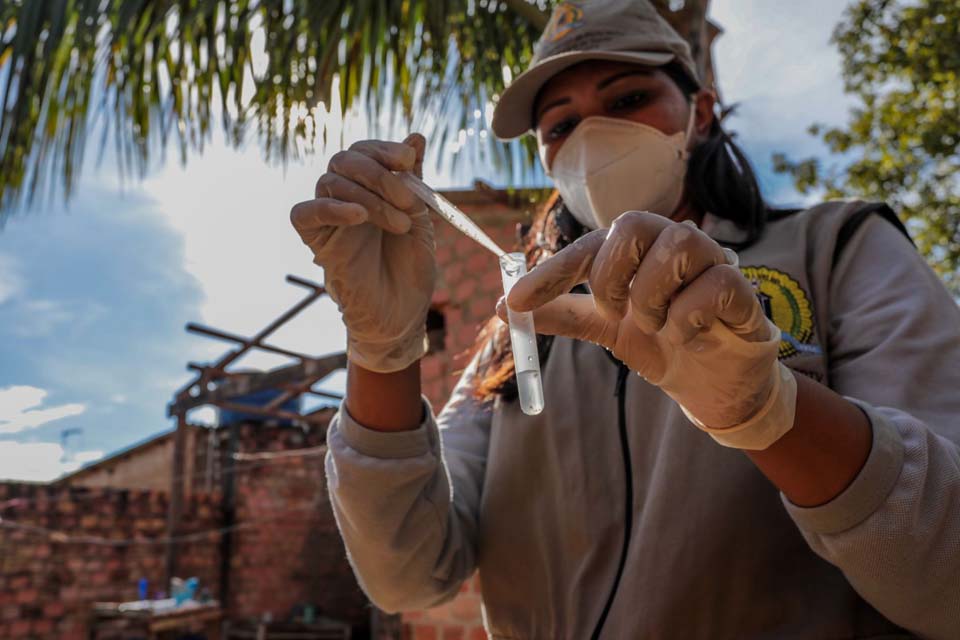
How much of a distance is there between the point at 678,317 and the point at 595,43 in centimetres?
90

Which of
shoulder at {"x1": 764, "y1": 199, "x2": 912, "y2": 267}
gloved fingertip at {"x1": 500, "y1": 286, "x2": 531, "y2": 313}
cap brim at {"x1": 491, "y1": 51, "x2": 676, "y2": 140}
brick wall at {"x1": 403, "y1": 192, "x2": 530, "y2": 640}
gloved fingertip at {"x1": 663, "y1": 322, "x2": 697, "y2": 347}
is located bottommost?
gloved fingertip at {"x1": 663, "y1": 322, "x2": 697, "y2": 347}

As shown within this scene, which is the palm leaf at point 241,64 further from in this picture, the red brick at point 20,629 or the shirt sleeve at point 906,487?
the red brick at point 20,629

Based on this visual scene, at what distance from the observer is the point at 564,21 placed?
1558mm

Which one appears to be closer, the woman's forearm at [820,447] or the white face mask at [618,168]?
the woman's forearm at [820,447]

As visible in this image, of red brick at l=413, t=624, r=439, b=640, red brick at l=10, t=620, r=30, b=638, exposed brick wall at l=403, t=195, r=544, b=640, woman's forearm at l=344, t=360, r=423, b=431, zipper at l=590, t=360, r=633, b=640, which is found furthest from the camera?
red brick at l=10, t=620, r=30, b=638

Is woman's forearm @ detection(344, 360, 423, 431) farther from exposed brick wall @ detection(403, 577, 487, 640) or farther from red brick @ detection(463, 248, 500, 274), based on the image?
red brick @ detection(463, 248, 500, 274)

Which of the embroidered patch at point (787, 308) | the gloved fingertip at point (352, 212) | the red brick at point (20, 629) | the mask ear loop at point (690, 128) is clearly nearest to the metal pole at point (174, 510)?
the red brick at point (20, 629)

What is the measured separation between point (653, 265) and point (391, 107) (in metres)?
2.77

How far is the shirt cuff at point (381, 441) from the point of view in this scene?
1.28 meters

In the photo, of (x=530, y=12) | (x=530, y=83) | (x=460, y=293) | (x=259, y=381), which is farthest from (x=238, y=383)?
(x=530, y=83)

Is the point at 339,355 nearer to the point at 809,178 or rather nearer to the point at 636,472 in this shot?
the point at 809,178

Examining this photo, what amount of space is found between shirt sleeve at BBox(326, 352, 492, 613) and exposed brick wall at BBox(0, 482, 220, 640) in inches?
252

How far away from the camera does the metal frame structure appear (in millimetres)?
7137

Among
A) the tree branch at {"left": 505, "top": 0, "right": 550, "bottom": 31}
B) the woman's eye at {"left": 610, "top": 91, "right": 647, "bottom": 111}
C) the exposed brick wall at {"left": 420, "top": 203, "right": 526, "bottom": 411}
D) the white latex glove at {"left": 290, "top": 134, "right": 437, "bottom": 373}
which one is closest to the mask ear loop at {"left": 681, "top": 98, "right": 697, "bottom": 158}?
the woman's eye at {"left": 610, "top": 91, "right": 647, "bottom": 111}
